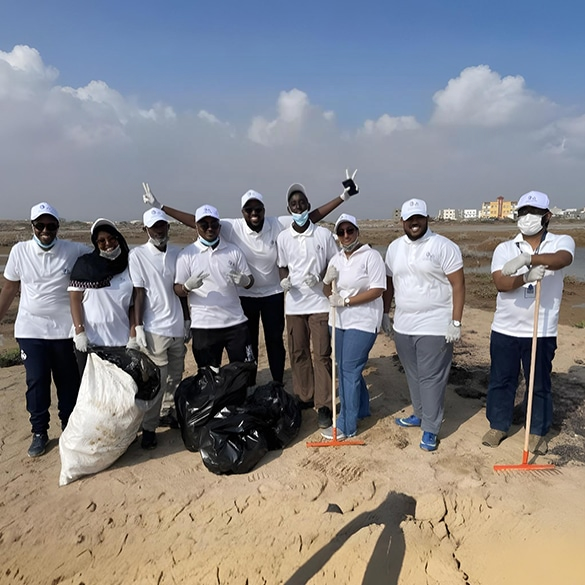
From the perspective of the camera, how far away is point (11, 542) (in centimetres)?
279

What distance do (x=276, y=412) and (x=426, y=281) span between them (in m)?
1.69

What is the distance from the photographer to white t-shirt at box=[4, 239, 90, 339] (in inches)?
139

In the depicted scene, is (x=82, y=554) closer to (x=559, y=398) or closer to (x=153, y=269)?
(x=153, y=269)

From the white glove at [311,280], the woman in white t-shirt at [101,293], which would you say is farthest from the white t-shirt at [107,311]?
Result: the white glove at [311,280]

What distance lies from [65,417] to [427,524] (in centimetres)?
314

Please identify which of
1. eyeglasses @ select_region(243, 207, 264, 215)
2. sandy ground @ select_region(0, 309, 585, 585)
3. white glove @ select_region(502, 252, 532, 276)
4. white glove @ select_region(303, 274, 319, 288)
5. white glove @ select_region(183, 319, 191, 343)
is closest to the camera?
sandy ground @ select_region(0, 309, 585, 585)

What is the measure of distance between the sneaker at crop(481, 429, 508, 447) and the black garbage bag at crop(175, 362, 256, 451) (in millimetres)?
2077

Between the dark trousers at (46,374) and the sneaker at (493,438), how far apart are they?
3569 mm

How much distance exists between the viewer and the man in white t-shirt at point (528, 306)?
320 centimetres

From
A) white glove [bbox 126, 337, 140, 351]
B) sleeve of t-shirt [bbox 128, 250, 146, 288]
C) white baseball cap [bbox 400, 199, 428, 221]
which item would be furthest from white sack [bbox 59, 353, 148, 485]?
white baseball cap [bbox 400, 199, 428, 221]

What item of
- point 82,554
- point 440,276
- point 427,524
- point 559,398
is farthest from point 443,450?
point 82,554

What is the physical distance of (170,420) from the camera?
13.5ft

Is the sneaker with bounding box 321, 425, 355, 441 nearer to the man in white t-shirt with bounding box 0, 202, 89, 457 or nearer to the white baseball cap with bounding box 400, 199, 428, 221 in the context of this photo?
the white baseball cap with bounding box 400, 199, 428, 221

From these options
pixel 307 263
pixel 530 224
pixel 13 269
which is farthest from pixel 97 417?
pixel 530 224
